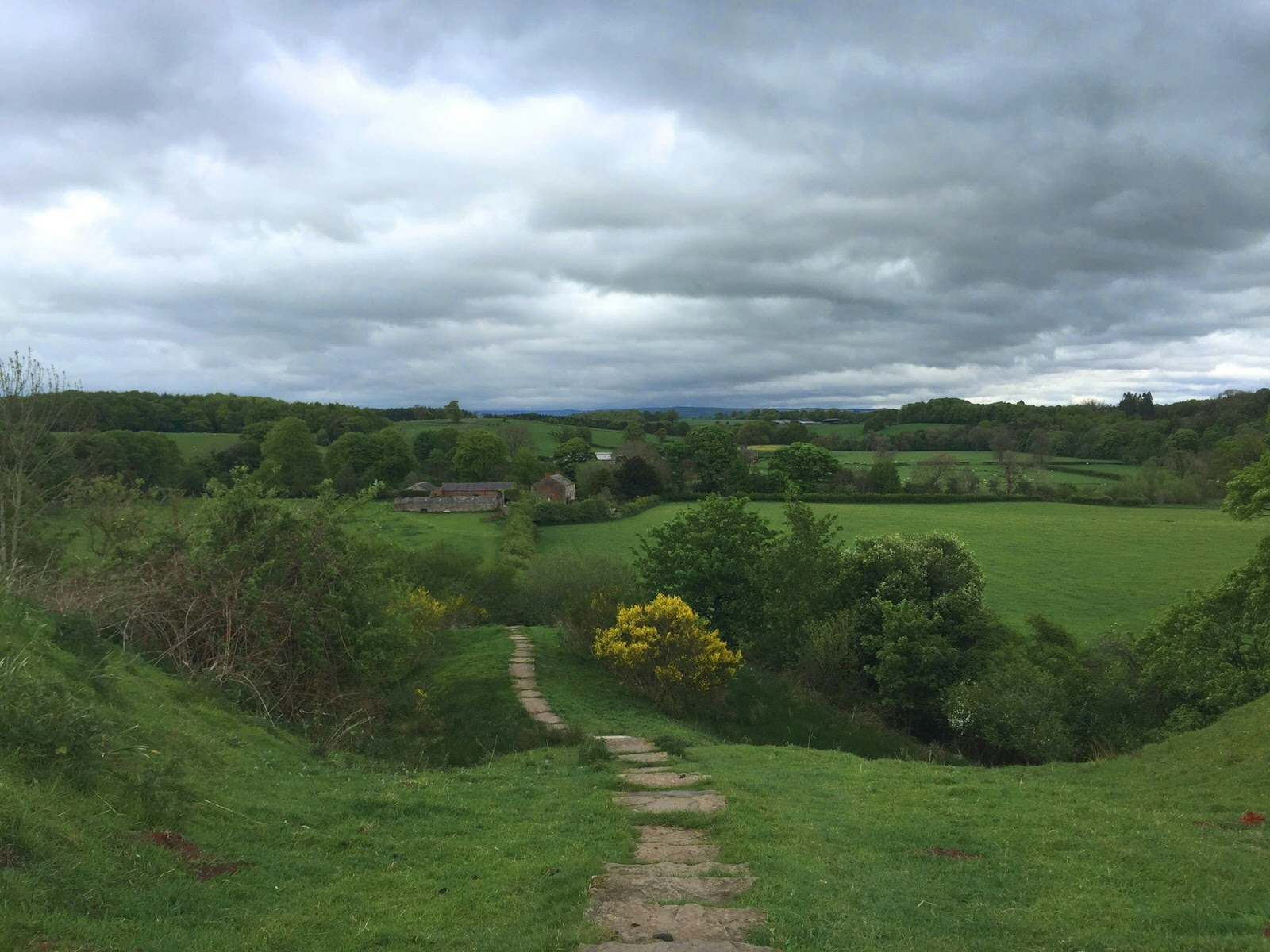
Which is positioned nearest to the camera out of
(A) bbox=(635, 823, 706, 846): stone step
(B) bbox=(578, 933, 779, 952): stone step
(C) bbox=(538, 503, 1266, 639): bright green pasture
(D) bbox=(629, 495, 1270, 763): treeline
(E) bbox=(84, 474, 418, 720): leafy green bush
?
(B) bbox=(578, 933, 779, 952): stone step

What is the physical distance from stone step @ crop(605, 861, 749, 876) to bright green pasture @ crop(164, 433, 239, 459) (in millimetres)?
72749

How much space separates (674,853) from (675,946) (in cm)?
263

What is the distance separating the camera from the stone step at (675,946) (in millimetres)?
5457

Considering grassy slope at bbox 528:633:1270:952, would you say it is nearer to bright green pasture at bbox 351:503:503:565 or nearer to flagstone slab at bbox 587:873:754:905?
flagstone slab at bbox 587:873:754:905

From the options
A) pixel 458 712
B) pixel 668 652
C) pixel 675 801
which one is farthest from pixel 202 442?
pixel 675 801

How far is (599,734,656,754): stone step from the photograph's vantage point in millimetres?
13938

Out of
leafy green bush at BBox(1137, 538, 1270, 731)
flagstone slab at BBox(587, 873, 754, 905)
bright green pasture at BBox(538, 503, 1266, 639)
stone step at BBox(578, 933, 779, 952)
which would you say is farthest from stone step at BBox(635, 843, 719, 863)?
bright green pasture at BBox(538, 503, 1266, 639)

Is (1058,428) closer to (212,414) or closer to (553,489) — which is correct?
(553,489)

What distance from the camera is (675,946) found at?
18.2 ft

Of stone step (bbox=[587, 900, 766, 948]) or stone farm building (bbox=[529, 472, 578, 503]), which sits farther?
stone farm building (bbox=[529, 472, 578, 503])

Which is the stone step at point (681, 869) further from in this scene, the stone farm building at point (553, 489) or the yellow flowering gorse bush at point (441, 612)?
the stone farm building at point (553, 489)

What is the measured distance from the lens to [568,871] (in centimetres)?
728

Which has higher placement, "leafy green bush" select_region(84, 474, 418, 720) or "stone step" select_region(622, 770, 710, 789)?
"leafy green bush" select_region(84, 474, 418, 720)

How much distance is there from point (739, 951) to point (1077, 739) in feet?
71.4
